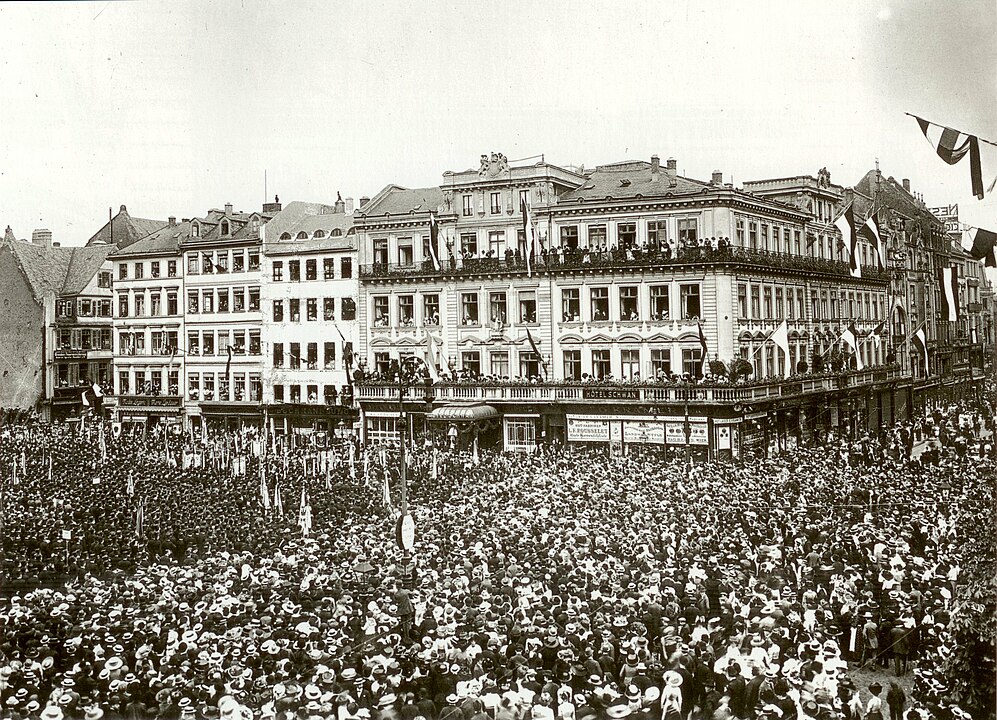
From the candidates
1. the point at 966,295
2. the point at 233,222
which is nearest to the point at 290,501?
the point at 233,222

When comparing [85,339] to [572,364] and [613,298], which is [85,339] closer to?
[572,364]

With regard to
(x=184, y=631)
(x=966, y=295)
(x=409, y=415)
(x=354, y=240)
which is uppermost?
(x=354, y=240)

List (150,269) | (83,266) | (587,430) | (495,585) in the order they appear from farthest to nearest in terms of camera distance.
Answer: (150,269)
(83,266)
(587,430)
(495,585)

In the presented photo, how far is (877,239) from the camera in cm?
812

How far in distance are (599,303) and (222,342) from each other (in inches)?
164

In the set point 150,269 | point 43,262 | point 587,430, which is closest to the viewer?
point 587,430

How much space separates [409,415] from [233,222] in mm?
2747

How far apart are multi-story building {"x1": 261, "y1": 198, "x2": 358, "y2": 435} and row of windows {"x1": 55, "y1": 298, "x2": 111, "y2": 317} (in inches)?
77.0

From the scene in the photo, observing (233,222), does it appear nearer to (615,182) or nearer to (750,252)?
(615,182)

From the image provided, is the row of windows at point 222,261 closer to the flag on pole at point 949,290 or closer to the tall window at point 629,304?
the tall window at point 629,304

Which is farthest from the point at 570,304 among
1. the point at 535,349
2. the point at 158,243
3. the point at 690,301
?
the point at 158,243

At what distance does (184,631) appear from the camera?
791 centimetres

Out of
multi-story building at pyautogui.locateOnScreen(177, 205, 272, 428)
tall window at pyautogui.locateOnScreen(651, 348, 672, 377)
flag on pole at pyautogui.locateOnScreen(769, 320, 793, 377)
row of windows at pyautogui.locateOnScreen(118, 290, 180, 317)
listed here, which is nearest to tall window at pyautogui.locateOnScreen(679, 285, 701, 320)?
tall window at pyautogui.locateOnScreen(651, 348, 672, 377)

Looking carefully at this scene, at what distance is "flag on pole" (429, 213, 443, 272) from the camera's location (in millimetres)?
8859
